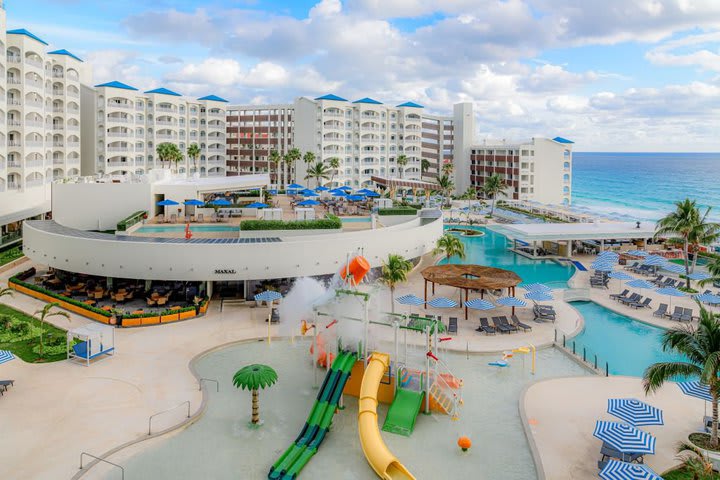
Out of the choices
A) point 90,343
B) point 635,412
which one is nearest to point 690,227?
point 635,412

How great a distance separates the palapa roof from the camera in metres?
36.3

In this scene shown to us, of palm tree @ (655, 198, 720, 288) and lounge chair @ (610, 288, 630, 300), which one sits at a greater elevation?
palm tree @ (655, 198, 720, 288)

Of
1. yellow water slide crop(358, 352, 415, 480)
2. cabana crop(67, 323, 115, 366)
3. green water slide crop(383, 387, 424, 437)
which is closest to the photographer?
yellow water slide crop(358, 352, 415, 480)

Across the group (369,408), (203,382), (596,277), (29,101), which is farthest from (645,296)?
(29,101)

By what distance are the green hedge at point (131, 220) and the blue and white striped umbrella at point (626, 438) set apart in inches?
1314

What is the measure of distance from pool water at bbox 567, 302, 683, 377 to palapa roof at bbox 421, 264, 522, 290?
5.28 m

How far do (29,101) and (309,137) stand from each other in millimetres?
48893

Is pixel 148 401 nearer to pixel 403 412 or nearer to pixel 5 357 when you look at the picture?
pixel 5 357

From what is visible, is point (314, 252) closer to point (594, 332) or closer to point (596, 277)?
point (594, 332)

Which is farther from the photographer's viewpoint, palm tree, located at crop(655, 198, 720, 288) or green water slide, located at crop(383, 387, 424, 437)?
palm tree, located at crop(655, 198, 720, 288)

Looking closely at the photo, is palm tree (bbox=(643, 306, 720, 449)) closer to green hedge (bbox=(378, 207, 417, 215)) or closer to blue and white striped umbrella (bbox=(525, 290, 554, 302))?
blue and white striped umbrella (bbox=(525, 290, 554, 302))

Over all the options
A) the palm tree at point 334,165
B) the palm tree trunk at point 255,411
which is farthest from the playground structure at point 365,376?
the palm tree at point 334,165

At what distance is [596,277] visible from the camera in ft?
147

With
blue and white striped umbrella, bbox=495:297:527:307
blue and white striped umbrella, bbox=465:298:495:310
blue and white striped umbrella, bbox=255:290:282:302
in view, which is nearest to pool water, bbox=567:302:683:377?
blue and white striped umbrella, bbox=495:297:527:307
